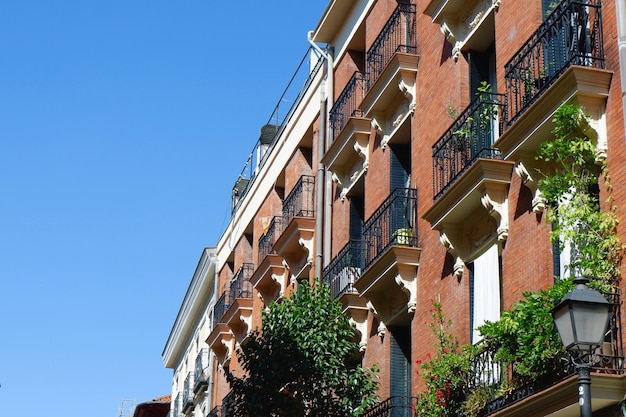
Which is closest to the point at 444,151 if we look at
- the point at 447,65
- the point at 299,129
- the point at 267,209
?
the point at 447,65

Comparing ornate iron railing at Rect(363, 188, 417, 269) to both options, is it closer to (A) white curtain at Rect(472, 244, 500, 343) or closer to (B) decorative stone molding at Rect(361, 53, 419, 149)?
(B) decorative stone molding at Rect(361, 53, 419, 149)

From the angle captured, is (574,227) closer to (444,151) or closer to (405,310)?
(444,151)

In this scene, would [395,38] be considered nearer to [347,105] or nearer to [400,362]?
[347,105]

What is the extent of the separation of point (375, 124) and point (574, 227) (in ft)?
29.0

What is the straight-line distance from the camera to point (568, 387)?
Result: 36.4 feet

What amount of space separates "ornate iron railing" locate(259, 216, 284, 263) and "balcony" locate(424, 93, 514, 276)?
38.5 ft

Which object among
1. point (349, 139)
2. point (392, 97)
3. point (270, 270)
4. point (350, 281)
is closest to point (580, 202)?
point (392, 97)

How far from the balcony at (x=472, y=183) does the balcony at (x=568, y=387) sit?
248 centimetres

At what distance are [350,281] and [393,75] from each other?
4172 mm

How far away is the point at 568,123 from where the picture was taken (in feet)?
40.0

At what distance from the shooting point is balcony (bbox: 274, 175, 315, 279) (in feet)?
81.6

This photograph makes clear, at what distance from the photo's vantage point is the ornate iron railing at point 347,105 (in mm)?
22391

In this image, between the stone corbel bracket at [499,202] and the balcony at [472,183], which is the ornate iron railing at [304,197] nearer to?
the balcony at [472,183]

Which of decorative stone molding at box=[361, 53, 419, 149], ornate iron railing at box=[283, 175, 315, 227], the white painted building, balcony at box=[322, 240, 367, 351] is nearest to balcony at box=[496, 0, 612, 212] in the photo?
decorative stone molding at box=[361, 53, 419, 149]
